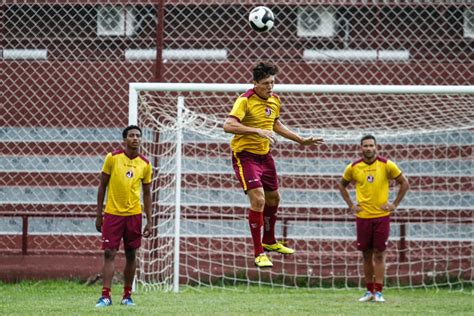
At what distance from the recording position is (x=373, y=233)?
410 inches

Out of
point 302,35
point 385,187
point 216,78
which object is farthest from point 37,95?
point 385,187

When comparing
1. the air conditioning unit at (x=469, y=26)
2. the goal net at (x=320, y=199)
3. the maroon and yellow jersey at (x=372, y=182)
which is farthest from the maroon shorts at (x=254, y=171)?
the air conditioning unit at (x=469, y=26)

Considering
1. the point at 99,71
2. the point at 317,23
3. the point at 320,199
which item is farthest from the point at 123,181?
the point at 317,23

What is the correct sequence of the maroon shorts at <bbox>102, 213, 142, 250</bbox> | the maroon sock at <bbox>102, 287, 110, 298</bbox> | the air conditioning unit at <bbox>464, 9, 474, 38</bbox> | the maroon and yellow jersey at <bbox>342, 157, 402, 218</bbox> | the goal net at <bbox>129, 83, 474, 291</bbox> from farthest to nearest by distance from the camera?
the air conditioning unit at <bbox>464, 9, 474, 38</bbox> → the goal net at <bbox>129, 83, 474, 291</bbox> → the maroon and yellow jersey at <bbox>342, 157, 402, 218</bbox> → the maroon shorts at <bbox>102, 213, 142, 250</bbox> → the maroon sock at <bbox>102, 287, 110, 298</bbox>

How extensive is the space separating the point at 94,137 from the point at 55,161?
0.60 metres

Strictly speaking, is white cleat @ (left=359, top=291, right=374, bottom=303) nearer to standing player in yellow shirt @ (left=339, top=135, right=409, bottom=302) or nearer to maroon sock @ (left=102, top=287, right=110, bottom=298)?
standing player in yellow shirt @ (left=339, top=135, right=409, bottom=302)

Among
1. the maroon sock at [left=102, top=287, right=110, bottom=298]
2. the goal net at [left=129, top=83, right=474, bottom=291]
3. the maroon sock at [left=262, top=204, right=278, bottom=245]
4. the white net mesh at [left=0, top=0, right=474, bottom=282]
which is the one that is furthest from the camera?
the white net mesh at [left=0, top=0, right=474, bottom=282]

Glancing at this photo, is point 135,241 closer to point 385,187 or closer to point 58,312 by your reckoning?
point 58,312

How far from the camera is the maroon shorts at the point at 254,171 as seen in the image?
7.66 m

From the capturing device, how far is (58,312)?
816 centimetres

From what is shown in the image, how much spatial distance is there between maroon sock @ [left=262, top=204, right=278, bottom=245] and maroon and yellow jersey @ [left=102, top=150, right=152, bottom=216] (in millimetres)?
1740

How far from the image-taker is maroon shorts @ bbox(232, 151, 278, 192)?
25.1ft

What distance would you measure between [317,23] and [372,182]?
4124mm

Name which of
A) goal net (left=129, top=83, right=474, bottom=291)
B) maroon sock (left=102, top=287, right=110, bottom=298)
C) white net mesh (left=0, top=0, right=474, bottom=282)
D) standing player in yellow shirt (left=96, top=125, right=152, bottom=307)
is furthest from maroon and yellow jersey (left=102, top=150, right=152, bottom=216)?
white net mesh (left=0, top=0, right=474, bottom=282)
